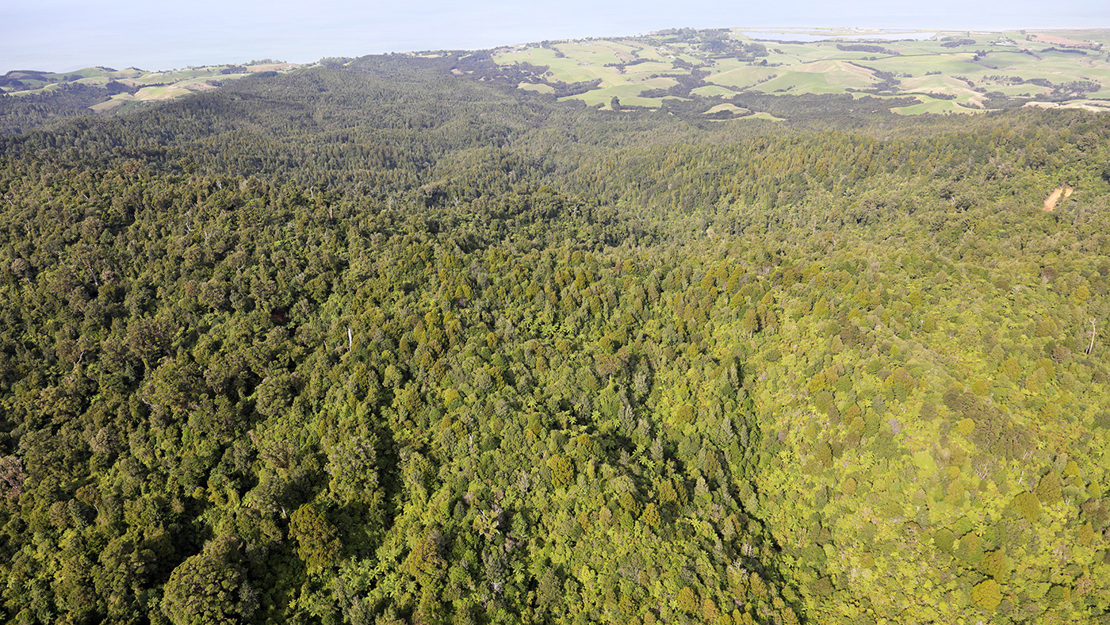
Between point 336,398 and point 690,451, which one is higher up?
point 336,398

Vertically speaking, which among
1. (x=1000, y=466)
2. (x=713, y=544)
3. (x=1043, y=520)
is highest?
(x=1000, y=466)

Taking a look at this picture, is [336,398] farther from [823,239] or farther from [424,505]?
[823,239]

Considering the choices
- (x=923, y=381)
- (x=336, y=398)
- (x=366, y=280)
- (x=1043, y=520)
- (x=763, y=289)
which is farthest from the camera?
(x=366, y=280)

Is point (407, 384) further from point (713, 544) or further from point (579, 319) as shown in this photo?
point (713, 544)

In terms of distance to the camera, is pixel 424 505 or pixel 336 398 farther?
pixel 336 398

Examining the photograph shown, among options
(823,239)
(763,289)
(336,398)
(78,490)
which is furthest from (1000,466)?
(78,490)

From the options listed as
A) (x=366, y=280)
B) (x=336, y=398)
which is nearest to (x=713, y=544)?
(x=336, y=398)

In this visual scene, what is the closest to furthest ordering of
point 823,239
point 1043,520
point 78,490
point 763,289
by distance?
point 1043,520 < point 78,490 < point 763,289 < point 823,239
